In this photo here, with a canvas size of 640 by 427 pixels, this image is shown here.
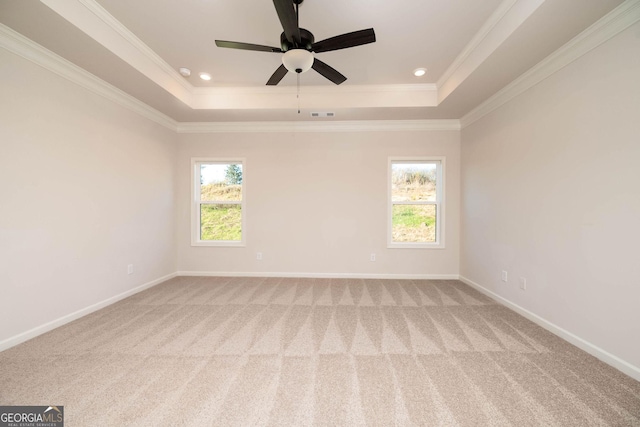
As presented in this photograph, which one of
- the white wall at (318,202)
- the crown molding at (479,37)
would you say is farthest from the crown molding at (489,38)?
the white wall at (318,202)

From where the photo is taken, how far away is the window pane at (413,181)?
411 centimetres

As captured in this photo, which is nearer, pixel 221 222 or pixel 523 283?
pixel 523 283

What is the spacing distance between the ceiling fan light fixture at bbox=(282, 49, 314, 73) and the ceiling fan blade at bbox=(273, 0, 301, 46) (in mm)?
85

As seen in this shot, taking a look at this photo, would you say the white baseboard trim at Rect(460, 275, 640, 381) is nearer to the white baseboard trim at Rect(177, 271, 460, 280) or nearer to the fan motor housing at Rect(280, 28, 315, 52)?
the white baseboard trim at Rect(177, 271, 460, 280)

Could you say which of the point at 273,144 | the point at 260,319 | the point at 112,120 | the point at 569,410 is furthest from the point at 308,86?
the point at 569,410

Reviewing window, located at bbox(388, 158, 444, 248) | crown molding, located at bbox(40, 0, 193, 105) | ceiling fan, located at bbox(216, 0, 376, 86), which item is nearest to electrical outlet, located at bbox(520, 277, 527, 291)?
window, located at bbox(388, 158, 444, 248)

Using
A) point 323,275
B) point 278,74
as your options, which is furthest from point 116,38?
point 323,275

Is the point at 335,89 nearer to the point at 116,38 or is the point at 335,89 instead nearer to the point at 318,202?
the point at 318,202

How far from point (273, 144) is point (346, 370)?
140 inches

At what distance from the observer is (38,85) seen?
2.21 m

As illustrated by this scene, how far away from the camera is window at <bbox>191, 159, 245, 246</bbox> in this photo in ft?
13.9

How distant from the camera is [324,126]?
4.08 meters

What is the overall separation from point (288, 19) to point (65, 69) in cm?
254

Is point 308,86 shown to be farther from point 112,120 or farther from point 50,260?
point 50,260
